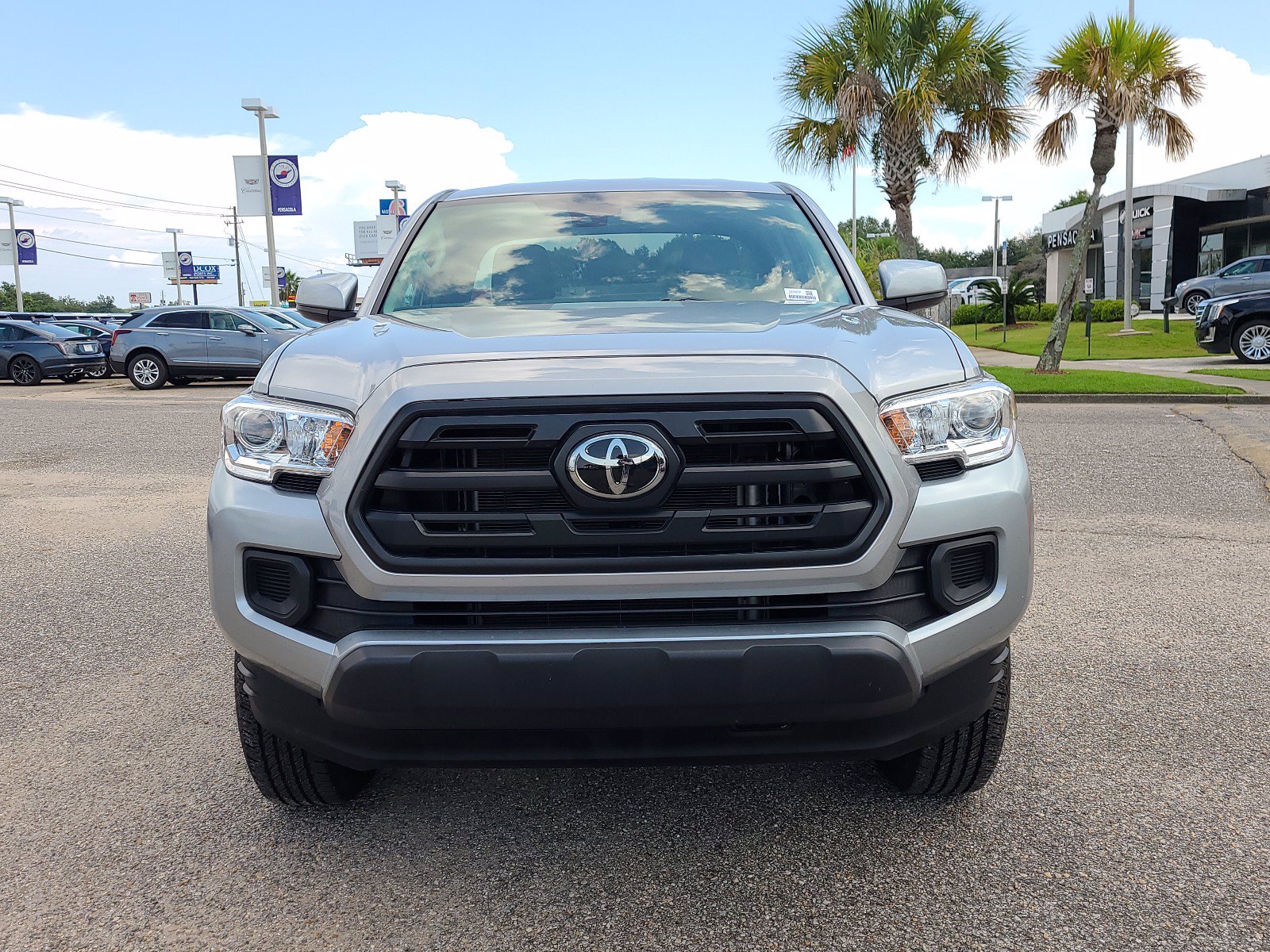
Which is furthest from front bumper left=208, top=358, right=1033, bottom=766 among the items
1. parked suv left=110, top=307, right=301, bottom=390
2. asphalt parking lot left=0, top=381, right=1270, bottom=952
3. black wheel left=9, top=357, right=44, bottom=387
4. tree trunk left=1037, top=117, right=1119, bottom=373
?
black wheel left=9, top=357, right=44, bottom=387

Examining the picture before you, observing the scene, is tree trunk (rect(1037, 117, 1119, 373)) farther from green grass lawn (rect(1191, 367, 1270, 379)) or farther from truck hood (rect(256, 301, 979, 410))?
truck hood (rect(256, 301, 979, 410))

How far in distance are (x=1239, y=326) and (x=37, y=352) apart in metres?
23.6

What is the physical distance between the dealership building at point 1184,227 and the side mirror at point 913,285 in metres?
33.1

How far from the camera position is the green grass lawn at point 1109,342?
2328 centimetres

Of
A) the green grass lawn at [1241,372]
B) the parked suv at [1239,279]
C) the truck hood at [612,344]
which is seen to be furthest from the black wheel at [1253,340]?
the truck hood at [612,344]

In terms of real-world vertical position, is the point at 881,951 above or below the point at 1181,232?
below

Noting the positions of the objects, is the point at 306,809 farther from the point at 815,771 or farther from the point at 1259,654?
the point at 1259,654

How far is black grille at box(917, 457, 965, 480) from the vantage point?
7.77ft

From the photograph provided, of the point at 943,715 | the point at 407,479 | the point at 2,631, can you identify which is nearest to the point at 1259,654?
the point at 943,715

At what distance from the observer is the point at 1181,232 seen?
1566 inches

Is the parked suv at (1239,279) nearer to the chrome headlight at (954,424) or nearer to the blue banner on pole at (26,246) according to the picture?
the chrome headlight at (954,424)

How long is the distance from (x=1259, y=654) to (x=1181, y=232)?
134 ft

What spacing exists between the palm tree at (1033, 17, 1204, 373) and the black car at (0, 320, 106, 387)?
63.2 feet

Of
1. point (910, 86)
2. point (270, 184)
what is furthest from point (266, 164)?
point (910, 86)
